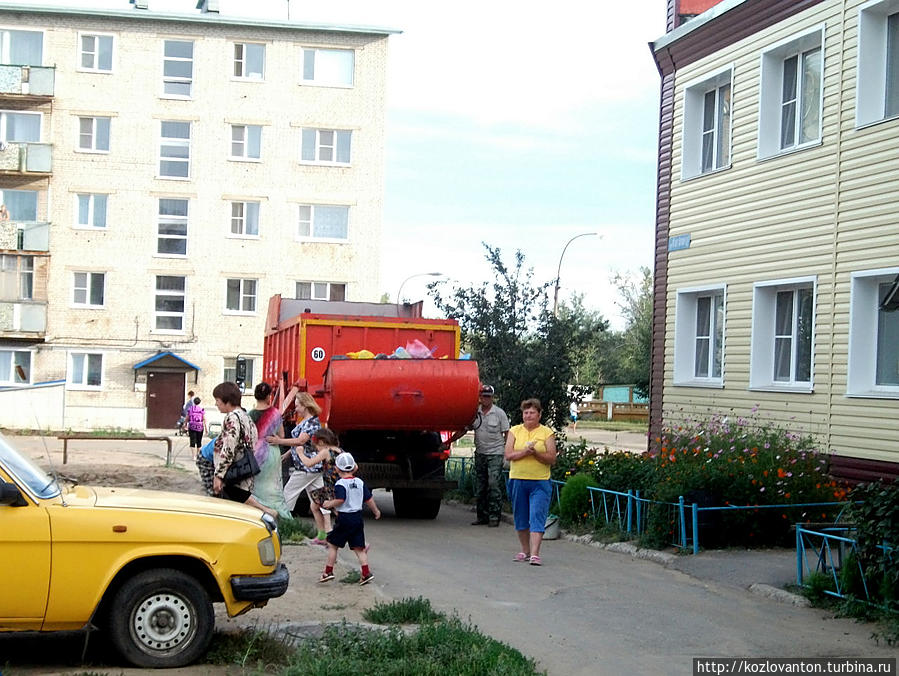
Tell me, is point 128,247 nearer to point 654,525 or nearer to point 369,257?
point 369,257

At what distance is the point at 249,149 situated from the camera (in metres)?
45.7

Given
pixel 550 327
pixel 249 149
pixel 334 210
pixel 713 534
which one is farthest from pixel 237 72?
pixel 713 534

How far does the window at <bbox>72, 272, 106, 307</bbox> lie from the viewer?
4494cm

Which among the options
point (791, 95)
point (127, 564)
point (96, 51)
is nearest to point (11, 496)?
point (127, 564)

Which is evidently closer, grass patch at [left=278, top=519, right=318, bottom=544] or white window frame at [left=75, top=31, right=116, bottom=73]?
grass patch at [left=278, top=519, right=318, bottom=544]

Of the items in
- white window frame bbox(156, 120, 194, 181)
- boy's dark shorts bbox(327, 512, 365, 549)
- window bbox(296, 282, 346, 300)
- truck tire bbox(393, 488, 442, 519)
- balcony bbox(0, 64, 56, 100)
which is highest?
balcony bbox(0, 64, 56, 100)

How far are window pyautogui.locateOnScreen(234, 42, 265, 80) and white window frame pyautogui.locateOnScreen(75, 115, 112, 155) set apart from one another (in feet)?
17.9

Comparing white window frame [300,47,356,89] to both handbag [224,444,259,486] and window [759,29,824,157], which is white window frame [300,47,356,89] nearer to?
window [759,29,824,157]

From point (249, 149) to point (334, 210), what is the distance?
410cm

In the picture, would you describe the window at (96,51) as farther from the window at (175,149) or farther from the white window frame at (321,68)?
the white window frame at (321,68)

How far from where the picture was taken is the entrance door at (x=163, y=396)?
1777 inches

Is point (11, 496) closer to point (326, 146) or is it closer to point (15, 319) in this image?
point (15, 319)

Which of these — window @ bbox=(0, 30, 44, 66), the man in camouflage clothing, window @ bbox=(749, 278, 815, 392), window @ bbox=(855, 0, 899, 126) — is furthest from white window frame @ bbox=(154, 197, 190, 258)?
window @ bbox=(855, 0, 899, 126)

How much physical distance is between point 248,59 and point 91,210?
338 inches
